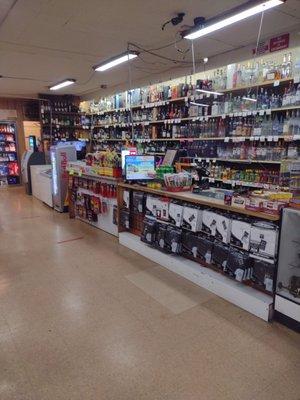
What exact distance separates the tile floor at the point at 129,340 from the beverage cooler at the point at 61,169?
9.06 ft

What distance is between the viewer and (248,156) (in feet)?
15.6

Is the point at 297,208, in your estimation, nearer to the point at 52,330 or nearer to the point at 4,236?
the point at 52,330

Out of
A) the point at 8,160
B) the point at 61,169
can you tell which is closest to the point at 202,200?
the point at 61,169

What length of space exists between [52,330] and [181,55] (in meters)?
5.18

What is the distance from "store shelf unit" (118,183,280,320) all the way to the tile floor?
97 millimetres

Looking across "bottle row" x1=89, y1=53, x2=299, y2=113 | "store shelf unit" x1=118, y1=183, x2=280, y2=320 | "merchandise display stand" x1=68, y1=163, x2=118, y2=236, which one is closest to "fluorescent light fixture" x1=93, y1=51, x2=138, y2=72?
"bottle row" x1=89, y1=53, x2=299, y2=113

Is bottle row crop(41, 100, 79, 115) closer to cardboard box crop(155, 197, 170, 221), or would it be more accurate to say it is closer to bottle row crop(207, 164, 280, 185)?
bottle row crop(207, 164, 280, 185)

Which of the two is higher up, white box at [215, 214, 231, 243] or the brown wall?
the brown wall

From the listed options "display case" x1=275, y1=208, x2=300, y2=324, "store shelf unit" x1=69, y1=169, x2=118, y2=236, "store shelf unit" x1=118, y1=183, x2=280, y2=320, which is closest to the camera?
"display case" x1=275, y1=208, x2=300, y2=324

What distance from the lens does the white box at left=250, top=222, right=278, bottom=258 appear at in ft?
8.25

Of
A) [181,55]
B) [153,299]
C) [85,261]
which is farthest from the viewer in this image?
[181,55]

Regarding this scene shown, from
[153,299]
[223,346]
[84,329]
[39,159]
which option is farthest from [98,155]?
[39,159]

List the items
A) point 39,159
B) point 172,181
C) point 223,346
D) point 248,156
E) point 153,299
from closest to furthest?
point 223,346 → point 153,299 → point 172,181 → point 248,156 → point 39,159

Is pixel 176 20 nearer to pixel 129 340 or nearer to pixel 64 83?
pixel 129 340
